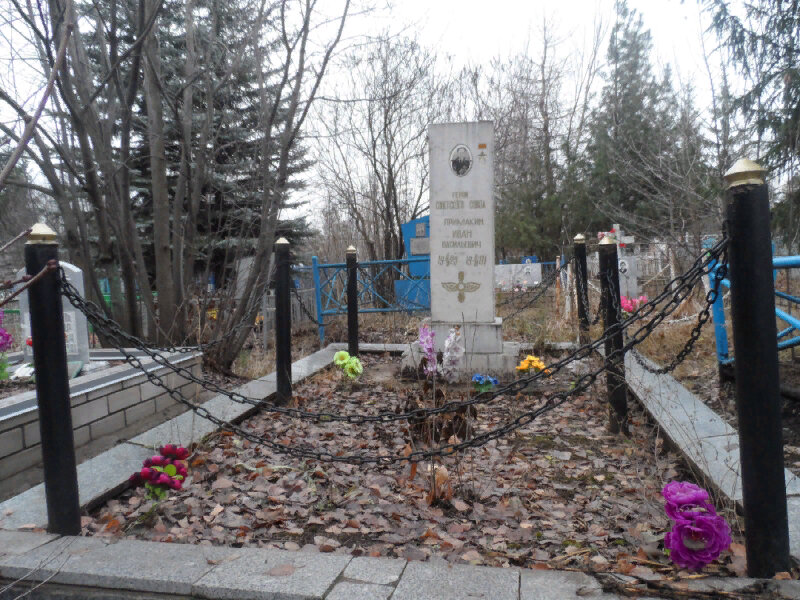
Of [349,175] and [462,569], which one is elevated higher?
[349,175]

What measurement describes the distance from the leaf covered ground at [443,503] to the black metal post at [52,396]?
0.82 ft

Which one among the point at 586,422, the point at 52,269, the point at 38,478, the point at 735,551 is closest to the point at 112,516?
the point at 38,478

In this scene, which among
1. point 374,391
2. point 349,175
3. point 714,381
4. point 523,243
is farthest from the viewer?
point 523,243

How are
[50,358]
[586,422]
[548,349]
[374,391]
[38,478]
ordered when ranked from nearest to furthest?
[50,358] → [38,478] → [586,422] → [374,391] → [548,349]

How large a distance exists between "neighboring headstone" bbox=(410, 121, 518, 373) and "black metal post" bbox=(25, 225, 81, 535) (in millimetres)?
4214

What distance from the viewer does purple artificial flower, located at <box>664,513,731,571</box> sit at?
6.93ft

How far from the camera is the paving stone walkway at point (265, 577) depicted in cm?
198

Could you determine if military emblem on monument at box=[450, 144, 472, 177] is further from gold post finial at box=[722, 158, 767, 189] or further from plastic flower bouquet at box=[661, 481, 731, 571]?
plastic flower bouquet at box=[661, 481, 731, 571]

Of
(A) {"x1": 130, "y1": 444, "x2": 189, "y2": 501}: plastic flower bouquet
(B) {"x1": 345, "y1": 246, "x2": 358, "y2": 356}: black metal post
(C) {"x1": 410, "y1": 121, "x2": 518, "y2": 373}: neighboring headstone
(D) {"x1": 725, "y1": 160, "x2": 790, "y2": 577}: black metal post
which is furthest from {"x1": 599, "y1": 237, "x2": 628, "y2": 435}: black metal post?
(B) {"x1": 345, "y1": 246, "x2": 358, "y2": 356}: black metal post

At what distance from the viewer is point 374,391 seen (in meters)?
5.90

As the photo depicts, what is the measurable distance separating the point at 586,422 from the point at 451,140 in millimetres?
3343

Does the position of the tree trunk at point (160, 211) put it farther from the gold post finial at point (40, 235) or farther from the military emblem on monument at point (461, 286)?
the gold post finial at point (40, 235)

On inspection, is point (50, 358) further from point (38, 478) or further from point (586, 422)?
point (586, 422)

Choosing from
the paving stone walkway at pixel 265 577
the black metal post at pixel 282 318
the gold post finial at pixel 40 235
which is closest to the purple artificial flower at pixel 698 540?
the paving stone walkway at pixel 265 577
